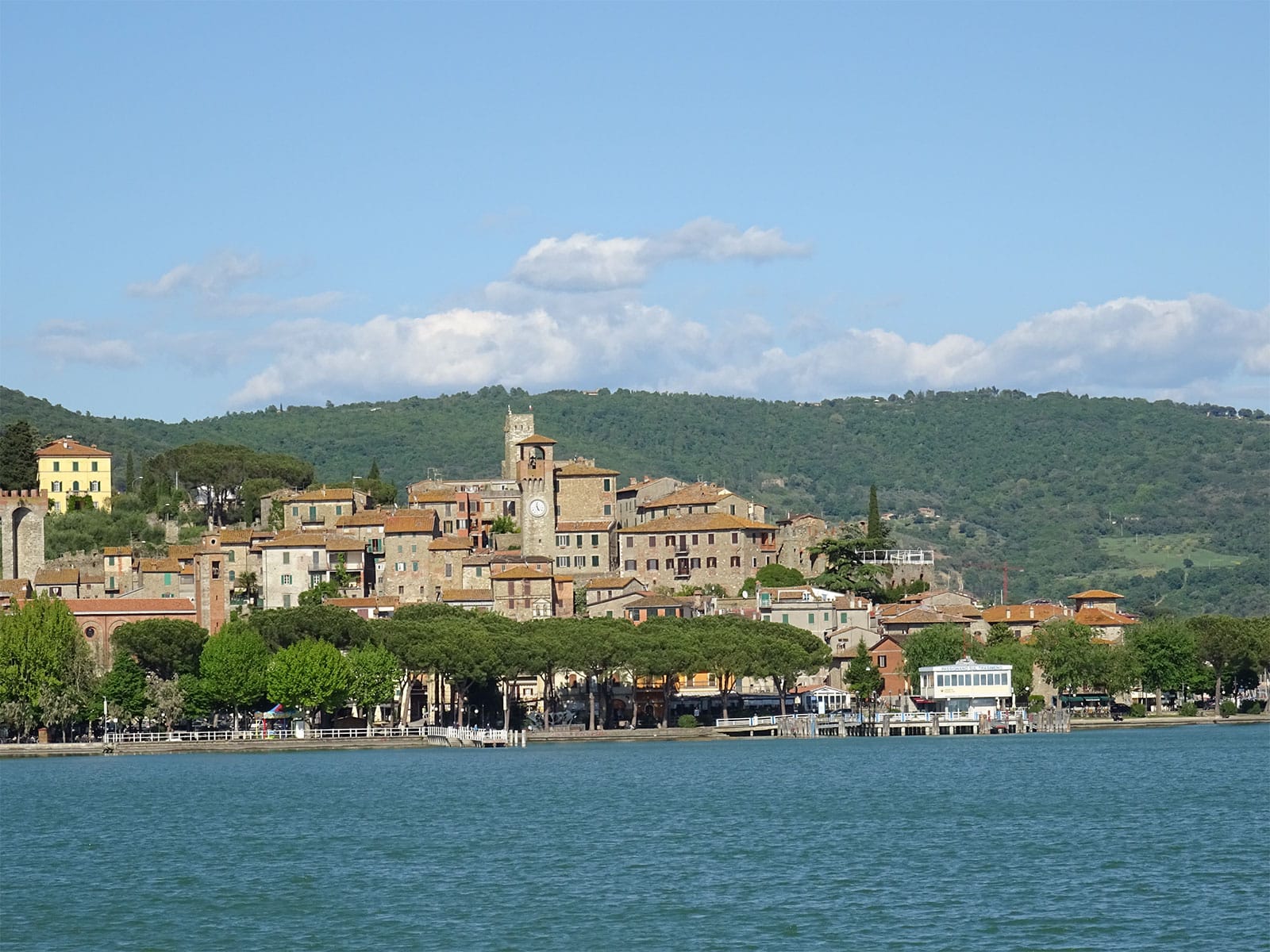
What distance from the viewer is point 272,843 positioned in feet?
167

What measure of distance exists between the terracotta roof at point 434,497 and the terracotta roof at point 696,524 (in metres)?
10.8

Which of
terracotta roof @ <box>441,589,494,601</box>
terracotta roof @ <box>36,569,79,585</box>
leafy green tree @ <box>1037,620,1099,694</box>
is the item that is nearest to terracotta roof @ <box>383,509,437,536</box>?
terracotta roof @ <box>441,589,494,601</box>

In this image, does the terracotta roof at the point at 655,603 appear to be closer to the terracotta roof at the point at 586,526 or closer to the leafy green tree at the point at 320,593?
the terracotta roof at the point at 586,526

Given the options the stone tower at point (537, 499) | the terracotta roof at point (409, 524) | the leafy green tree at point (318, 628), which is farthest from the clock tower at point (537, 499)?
the leafy green tree at point (318, 628)

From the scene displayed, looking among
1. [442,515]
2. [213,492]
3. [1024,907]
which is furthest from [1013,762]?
[213,492]

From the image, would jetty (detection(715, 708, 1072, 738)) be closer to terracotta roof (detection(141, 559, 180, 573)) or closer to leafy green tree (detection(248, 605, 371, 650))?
leafy green tree (detection(248, 605, 371, 650))

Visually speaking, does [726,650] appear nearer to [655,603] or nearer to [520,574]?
[655,603]

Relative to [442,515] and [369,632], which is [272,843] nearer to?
[369,632]

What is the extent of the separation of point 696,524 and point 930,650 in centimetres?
1617

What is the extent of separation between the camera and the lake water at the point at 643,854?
36031 millimetres

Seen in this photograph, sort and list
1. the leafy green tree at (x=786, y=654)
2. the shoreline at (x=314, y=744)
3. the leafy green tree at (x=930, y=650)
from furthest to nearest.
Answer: the leafy green tree at (x=930, y=650), the leafy green tree at (x=786, y=654), the shoreline at (x=314, y=744)

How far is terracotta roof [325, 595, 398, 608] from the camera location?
100 m

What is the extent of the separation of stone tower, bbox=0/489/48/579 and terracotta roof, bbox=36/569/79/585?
3.37 m

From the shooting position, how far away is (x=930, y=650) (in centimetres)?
10325
